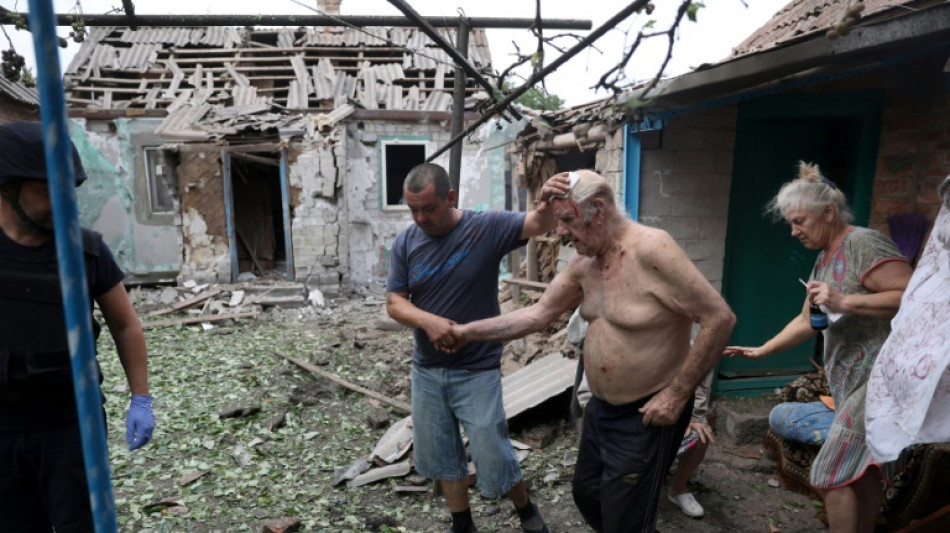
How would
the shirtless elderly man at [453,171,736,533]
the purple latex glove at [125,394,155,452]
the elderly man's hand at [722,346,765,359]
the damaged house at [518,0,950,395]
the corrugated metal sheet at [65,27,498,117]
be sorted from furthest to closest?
the corrugated metal sheet at [65,27,498,117]
the damaged house at [518,0,950,395]
the elderly man's hand at [722,346,765,359]
the purple latex glove at [125,394,155,452]
the shirtless elderly man at [453,171,736,533]

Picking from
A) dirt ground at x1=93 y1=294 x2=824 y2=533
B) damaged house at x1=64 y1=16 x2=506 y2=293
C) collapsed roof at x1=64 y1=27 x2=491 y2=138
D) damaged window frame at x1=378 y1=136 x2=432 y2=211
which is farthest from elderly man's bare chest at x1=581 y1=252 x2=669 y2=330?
collapsed roof at x1=64 y1=27 x2=491 y2=138

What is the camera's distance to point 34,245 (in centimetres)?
212

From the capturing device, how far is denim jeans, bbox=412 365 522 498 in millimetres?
3129

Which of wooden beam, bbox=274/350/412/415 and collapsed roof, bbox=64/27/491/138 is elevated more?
collapsed roof, bbox=64/27/491/138

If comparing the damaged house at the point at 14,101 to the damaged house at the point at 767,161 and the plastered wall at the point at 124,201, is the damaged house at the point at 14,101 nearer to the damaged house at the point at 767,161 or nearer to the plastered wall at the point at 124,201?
the plastered wall at the point at 124,201

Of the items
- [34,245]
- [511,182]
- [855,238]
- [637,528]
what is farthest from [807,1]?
[511,182]

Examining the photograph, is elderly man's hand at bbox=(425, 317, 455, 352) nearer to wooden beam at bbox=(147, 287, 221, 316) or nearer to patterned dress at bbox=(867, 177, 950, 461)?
patterned dress at bbox=(867, 177, 950, 461)

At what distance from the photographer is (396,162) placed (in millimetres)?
13188

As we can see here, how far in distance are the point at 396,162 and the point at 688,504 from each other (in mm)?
10973

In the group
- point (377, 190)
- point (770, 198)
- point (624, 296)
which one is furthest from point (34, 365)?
point (377, 190)

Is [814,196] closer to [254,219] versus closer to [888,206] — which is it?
[888,206]

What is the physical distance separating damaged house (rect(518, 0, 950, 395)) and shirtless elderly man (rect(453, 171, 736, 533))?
5.37 feet

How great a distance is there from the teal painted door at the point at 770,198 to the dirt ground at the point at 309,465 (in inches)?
38.9

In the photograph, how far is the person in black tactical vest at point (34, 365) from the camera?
2025 mm
